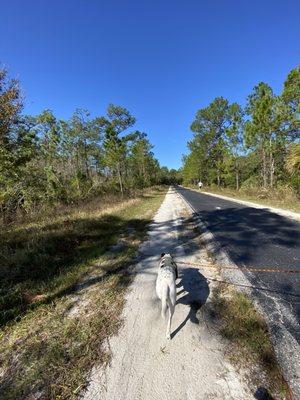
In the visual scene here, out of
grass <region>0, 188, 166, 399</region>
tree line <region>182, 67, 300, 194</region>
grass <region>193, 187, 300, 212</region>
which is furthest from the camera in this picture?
tree line <region>182, 67, 300, 194</region>

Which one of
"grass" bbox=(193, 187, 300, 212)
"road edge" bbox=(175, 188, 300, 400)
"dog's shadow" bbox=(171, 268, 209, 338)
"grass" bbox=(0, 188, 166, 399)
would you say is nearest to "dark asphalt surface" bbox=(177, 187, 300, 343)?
"road edge" bbox=(175, 188, 300, 400)

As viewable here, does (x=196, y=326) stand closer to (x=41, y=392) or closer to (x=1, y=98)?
(x=41, y=392)

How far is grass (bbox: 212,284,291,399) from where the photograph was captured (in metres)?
2.29

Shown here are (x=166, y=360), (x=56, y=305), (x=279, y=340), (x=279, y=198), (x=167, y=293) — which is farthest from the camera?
(x=279, y=198)

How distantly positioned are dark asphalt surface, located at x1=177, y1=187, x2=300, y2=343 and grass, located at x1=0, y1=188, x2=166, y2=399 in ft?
7.75

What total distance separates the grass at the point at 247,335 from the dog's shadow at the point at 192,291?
0.23 metres

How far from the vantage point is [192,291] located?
4133 millimetres

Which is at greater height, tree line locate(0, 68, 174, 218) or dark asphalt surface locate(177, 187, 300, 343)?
tree line locate(0, 68, 174, 218)

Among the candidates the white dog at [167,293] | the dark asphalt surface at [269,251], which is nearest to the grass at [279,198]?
the dark asphalt surface at [269,251]

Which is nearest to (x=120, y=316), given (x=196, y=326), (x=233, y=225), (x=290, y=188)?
(x=196, y=326)

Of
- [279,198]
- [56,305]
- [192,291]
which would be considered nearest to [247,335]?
[192,291]

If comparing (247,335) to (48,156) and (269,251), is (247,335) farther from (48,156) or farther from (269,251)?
(48,156)

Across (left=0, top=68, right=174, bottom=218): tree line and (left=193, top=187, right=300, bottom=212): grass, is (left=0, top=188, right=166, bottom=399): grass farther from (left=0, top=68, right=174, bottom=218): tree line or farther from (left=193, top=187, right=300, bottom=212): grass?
(left=193, top=187, right=300, bottom=212): grass

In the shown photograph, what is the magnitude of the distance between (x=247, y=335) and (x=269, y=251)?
340 cm
